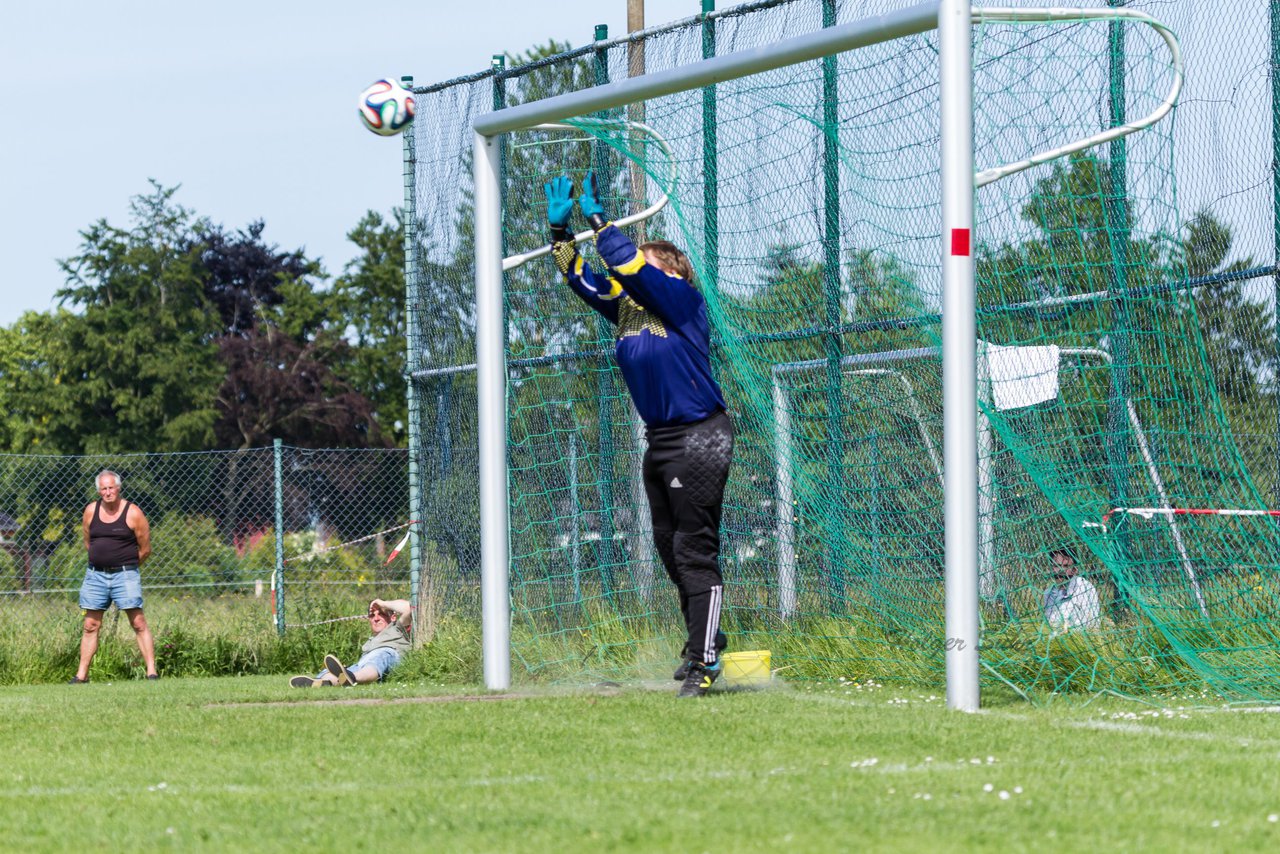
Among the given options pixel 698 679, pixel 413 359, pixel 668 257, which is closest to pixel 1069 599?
pixel 698 679

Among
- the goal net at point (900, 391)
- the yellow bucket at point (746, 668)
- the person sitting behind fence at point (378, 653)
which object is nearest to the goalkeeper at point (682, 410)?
the yellow bucket at point (746, 668)

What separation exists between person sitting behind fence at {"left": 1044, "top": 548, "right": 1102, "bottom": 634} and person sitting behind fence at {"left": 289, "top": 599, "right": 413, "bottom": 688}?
4.66m

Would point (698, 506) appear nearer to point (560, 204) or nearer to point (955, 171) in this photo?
point (560, 204)

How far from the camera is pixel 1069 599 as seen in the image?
7441 millimetres

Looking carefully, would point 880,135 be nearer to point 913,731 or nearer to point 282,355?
point 913,731

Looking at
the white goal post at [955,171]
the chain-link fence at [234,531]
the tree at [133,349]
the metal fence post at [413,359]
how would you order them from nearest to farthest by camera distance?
the white goal post at [955,171]
the metal fence post at [413,359]
the chain-link fence at [234,531]
the tree at [133,349]

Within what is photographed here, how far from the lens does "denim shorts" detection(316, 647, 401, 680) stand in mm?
10766

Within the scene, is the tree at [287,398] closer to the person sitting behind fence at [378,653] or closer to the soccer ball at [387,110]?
the person sitting behind fence at [378,653]

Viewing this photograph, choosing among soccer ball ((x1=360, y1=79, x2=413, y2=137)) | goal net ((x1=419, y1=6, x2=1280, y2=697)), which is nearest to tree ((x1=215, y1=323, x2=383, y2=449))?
goal net ((x1=419, y1=6, x2=1280, y2=697))

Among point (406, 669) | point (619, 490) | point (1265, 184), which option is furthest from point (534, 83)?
point (1265, 184)

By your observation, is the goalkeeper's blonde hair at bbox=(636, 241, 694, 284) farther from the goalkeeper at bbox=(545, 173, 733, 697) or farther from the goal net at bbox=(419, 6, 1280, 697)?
the goal net at bbox=(419, 6, 1280, 697)

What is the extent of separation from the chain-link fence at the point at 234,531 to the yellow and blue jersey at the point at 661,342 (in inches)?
180

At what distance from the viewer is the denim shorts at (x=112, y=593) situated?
1304 centimetres

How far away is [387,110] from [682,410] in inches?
106
